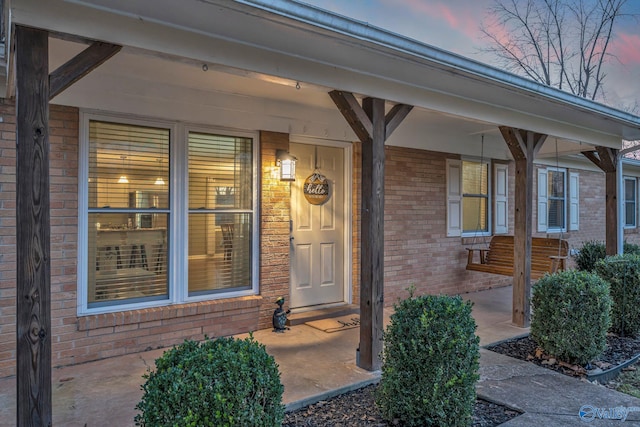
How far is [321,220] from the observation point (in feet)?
17.5

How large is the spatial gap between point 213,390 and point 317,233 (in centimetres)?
350

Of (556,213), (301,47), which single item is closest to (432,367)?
(301,47)

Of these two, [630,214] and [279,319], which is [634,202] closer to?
[630,214]

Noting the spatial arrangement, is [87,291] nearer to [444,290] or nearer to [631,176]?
[444,290]

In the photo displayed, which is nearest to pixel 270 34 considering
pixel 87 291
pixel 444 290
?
pixel 87 291

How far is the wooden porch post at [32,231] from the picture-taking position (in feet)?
6.98

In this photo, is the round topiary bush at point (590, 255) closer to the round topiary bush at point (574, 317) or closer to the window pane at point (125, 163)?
the round topiary bush at point (574, 317)

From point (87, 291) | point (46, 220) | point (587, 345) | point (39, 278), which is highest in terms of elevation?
point (46, 220)

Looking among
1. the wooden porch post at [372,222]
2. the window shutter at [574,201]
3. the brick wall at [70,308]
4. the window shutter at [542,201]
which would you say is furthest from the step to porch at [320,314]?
the window shutter at [574,201]

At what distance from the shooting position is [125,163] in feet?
12.9

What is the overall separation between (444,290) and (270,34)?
16.2ft

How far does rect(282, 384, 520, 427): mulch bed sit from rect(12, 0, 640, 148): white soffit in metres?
2.31

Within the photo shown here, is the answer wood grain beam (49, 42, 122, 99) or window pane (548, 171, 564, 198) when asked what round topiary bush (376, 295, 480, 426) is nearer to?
wood grain beam (49, 42, 122, 99)

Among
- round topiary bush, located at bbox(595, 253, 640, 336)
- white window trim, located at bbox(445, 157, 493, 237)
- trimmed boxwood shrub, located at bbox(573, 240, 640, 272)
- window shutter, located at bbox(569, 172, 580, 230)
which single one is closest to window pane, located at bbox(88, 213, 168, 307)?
white window trim, located at bbox(445, 157, 493, 237)
